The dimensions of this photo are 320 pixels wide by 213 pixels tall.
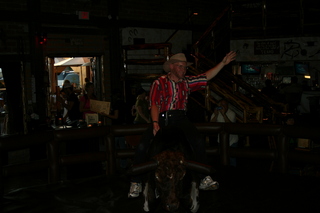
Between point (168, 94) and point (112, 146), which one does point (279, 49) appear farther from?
point (168, 94)

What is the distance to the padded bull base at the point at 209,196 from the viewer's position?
4.68 metres

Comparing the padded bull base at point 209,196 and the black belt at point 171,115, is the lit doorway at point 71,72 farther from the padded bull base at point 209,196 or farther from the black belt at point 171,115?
the black belt at point 171,115

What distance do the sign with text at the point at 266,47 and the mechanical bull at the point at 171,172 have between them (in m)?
10.1

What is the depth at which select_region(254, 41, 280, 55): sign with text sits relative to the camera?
1384 centimetres

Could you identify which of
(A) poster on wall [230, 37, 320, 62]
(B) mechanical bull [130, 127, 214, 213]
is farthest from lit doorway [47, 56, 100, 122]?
(B) mechanical bull [130, 127, 214, 213]

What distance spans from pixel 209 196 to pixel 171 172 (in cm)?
116

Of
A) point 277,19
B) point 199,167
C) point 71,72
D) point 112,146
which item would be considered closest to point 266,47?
point 277,19

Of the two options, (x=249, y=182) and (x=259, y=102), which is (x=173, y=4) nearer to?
(x=259, y=102)

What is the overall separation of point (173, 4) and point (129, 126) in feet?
31.5

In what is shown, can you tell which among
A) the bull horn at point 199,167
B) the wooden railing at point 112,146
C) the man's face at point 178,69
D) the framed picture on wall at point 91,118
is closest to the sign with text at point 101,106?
the framed picture on wall at point 91,118

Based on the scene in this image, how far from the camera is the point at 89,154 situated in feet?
21.6

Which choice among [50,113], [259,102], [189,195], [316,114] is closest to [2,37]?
[50,113]

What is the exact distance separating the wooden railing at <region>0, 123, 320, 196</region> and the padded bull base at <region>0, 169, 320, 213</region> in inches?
18.6

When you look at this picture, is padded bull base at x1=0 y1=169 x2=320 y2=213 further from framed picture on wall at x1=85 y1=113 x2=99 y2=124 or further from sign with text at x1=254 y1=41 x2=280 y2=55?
sign with text at x1=254 y1=41 x2=280 y2=55
